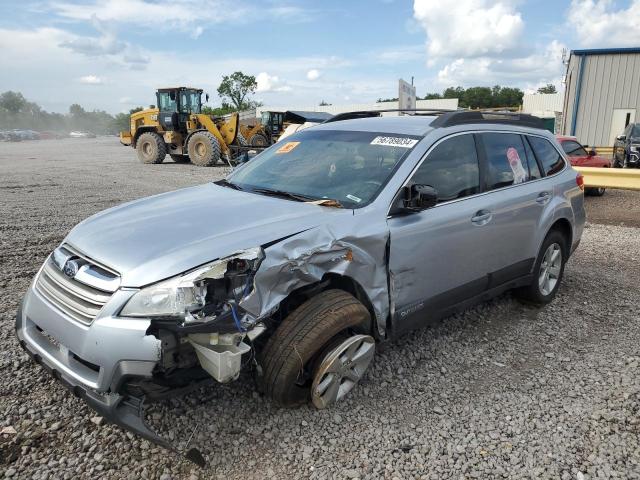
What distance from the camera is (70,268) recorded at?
8.65ft

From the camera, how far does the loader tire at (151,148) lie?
19406 mm

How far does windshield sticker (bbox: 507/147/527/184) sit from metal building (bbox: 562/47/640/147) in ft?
67.5

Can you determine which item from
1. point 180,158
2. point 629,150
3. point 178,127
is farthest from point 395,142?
point 180,158

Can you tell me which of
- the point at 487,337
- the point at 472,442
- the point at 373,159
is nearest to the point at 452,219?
the point at 373,159

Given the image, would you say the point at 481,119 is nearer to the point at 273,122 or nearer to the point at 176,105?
the point at 176,105

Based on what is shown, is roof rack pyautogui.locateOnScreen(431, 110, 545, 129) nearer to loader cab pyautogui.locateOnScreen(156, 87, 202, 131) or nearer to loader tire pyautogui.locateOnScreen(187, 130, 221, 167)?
loader tire pyautogui.locateOnScreen(187, 130, 221, 167)

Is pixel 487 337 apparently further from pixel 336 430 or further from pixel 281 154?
pixel 281 154

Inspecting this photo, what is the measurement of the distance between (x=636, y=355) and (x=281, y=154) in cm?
309

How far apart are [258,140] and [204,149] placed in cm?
379

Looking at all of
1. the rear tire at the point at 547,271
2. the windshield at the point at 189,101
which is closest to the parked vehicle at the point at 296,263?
the rear tire at the point at 547,271

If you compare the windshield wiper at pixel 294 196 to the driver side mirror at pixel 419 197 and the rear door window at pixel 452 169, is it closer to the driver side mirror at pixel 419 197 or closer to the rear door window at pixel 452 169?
the driver side mirror at pixel 419 197

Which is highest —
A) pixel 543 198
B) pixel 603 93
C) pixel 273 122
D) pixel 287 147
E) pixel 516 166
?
pixel 603 93

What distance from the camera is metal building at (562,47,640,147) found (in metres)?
21.0

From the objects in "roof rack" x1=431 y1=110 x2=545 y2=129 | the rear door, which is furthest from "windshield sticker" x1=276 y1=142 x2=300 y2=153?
the rear door
